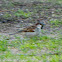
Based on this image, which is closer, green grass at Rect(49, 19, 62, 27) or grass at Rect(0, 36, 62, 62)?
grass at Rect(0, 36, 62, 62)

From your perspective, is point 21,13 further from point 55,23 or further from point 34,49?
point 34,49

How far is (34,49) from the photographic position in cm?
535

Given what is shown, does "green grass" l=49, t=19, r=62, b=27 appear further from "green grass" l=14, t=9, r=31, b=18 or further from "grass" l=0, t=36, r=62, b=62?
"grass" l=0, t=36, r=62, b=62

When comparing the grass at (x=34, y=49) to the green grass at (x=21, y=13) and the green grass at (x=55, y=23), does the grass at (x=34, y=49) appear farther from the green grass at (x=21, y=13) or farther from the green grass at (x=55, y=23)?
the green grass at (x=21, y=13)

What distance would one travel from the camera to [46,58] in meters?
4.66

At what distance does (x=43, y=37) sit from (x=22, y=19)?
280cm

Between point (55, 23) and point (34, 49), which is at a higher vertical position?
point (34, 49)

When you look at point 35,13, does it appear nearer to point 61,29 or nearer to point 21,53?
point 61,29

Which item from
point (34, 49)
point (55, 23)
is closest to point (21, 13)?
point (55, 23)

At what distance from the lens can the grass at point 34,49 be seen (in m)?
4.66

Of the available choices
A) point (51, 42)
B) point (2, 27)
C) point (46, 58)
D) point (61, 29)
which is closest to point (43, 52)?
point (46, 58)

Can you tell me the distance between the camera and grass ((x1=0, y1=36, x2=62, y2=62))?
466 cm

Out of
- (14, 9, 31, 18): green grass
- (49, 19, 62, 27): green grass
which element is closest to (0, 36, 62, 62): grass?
(49, 19, 62, 27): green grass

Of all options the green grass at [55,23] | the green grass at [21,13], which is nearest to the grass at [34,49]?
the green grass at [55,23]
